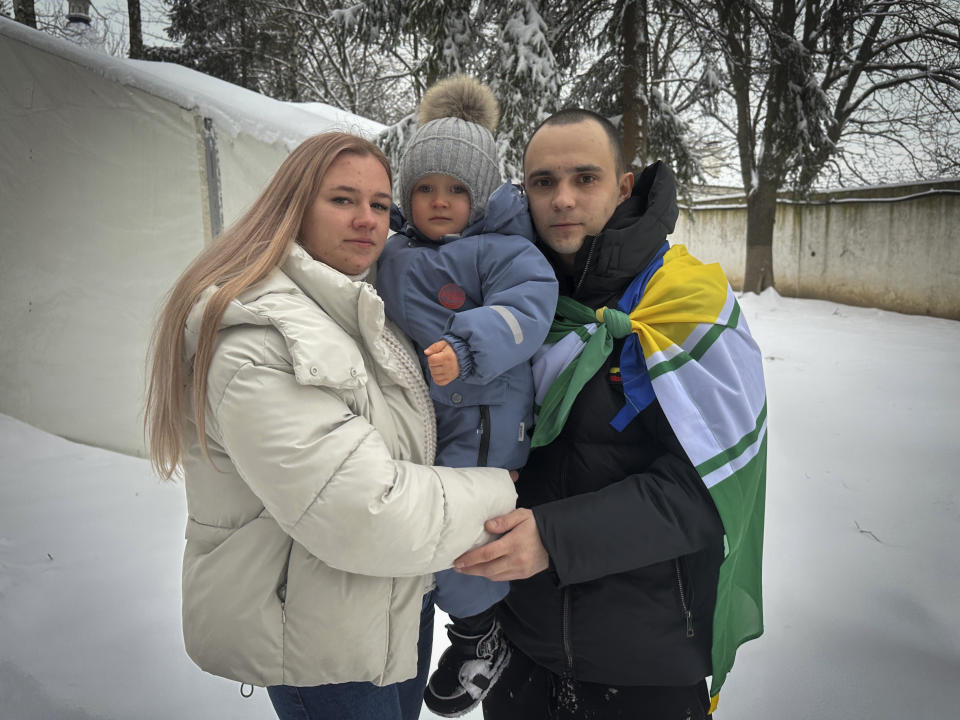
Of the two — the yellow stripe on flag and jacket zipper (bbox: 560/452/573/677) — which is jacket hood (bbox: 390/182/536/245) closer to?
the yellow stripe on flag

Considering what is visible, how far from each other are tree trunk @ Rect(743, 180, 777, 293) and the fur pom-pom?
10.4 metres

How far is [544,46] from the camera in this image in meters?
5.82

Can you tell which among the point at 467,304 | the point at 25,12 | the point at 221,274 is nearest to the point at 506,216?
the point at 467,304

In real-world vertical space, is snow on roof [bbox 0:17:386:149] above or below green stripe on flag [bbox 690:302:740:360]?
above

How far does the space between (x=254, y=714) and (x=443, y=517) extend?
6.30 ft

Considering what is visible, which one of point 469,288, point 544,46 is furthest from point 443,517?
point 544,46

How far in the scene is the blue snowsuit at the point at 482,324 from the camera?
4.35 ft

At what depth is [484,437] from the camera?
4.66 ft

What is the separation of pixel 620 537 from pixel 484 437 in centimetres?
40

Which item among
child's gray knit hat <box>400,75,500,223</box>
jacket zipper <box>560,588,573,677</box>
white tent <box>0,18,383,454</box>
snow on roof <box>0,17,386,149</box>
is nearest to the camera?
jacket zipper <box>560,588,573,677</box>

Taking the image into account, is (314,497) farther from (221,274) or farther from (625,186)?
(625,186)

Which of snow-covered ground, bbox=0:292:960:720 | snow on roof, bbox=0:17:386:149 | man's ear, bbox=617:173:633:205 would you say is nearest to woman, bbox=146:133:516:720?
man's ear, bbox=617:173:633:205

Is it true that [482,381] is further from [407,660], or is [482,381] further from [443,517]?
[407,660]

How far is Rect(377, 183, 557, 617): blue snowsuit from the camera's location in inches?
52.2
